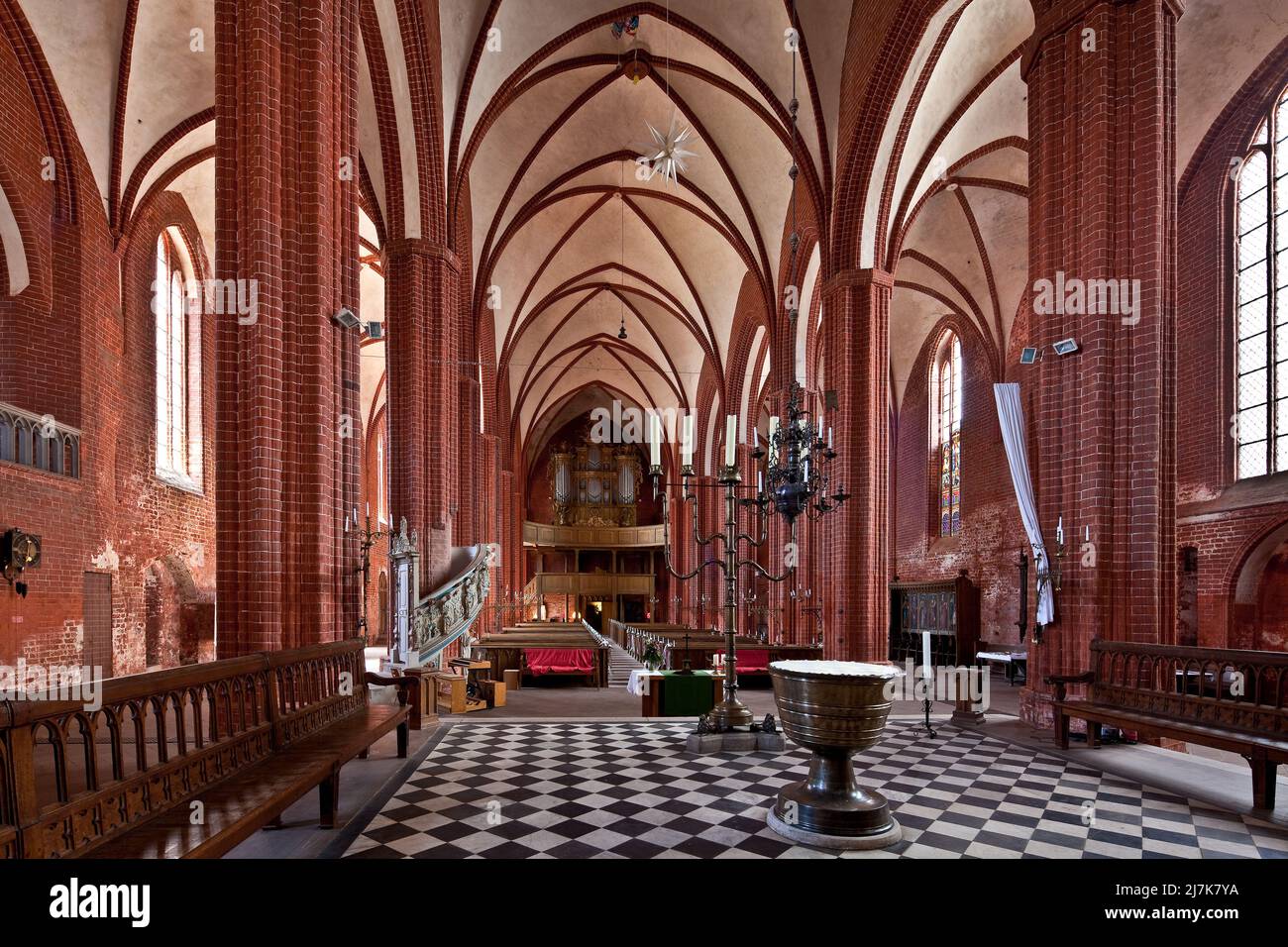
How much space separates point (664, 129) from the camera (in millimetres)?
17203

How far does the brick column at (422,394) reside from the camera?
11.2m

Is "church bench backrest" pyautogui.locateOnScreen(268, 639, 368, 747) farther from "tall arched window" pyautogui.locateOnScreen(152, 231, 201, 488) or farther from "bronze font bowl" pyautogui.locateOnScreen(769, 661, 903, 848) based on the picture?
"tall arched window" pyautogui.locateOnScreen(152, 231, 201, 488)

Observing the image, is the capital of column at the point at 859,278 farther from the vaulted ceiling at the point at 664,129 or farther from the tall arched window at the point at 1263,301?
the tall arched window at the point at 1263,301

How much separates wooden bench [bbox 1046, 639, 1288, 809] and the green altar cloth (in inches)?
134

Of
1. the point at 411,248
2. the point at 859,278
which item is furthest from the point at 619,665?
the point at 411,248

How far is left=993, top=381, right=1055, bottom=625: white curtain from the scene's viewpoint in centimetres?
741

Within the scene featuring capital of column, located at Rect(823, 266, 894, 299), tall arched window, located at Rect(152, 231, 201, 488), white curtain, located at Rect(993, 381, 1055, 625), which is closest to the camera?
white curtain, located at Rect(993, 381, 1055, 625)

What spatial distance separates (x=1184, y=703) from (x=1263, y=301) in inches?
350

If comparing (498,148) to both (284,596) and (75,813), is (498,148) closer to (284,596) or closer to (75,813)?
(284,596)

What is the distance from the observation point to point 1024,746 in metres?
6.88

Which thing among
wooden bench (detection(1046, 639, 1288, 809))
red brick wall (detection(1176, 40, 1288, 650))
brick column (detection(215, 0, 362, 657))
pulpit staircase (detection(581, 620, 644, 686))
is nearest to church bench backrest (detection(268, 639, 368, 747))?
brick column (detection(215, 0, 362, 657))

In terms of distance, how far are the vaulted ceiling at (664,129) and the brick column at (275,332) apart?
4431 millimetres
